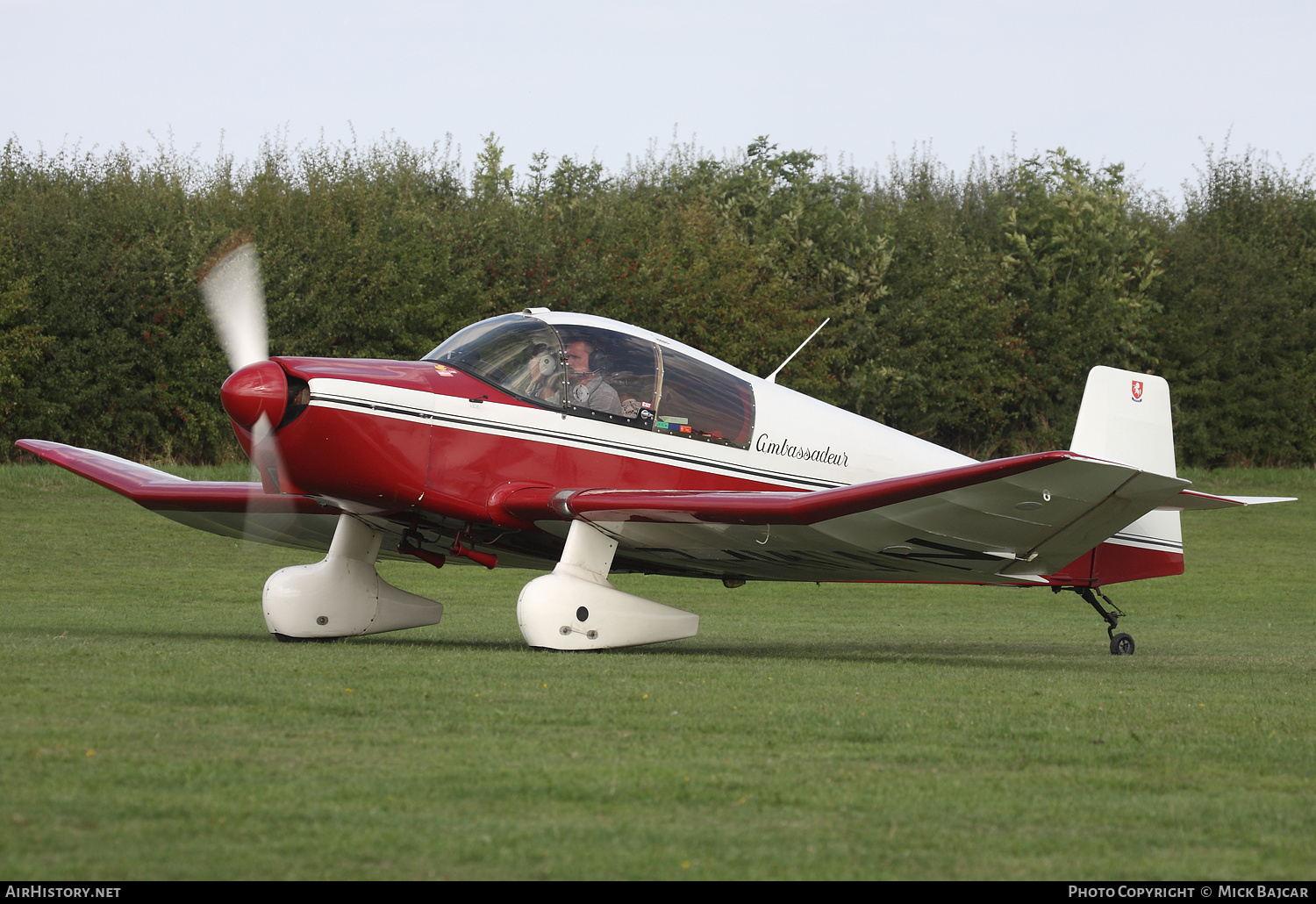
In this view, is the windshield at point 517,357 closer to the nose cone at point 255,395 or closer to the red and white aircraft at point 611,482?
the red and white aircraft at point 611,482

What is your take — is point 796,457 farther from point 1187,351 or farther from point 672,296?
point 1187,351

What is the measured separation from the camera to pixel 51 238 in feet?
116

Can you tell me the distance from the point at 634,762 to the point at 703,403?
6.06 metres

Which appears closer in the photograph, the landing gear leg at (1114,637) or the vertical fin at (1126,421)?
the vertical fin at (1126,421)

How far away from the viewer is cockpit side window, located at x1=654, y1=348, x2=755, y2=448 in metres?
11.2

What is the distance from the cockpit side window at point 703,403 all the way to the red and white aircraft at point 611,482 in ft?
0.06

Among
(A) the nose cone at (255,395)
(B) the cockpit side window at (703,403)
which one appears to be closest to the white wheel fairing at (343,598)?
(A) the nose cone at (255,395)

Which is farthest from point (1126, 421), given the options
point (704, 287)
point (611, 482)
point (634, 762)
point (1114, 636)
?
point (704, 287)

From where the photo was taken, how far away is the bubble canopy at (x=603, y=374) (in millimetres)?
10797

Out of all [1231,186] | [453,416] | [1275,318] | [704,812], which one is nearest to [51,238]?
[453,416]

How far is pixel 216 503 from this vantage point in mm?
12609

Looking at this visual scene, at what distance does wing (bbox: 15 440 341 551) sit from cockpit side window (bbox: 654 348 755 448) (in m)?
3.29

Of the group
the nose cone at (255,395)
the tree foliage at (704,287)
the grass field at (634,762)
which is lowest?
the grass field at (634,762)
